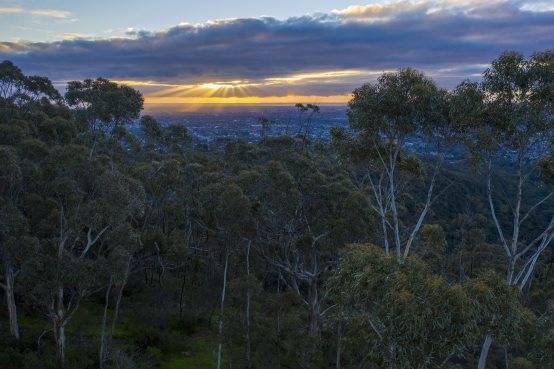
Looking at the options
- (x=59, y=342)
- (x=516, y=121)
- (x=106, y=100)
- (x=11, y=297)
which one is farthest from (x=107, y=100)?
(x=516, y=121)

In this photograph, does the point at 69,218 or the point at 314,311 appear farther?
the point at 314,311

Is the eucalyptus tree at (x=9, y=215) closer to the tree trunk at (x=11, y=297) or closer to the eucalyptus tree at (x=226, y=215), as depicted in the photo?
the tree trunk at (x=11, y=297)

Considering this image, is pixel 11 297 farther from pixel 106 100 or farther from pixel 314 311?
pixel 106 100

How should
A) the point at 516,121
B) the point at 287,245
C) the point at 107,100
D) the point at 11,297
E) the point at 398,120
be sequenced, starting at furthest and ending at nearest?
the point at 107,100 < the point at 287,245 < the point at 11,297 < the point at 398,120 < the point at 516,121

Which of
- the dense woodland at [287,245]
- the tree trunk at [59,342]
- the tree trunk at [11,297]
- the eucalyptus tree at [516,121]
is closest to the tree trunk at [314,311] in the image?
the dense woodland at [287,245]

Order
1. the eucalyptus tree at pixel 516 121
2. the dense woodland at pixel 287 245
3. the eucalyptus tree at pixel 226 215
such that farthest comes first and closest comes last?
the eucalyptus tree at pixel 226 215, the eucalyptus tree at pixel 516 121, the dense woodland at pixel 287 245

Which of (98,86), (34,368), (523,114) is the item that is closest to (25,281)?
(34,368)

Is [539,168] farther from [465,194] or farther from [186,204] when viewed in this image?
[465,194]

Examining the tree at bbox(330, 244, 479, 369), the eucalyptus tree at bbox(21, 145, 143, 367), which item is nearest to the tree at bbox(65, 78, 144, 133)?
the eucalyptus tree at bbox(21, 145, 143, 367)
